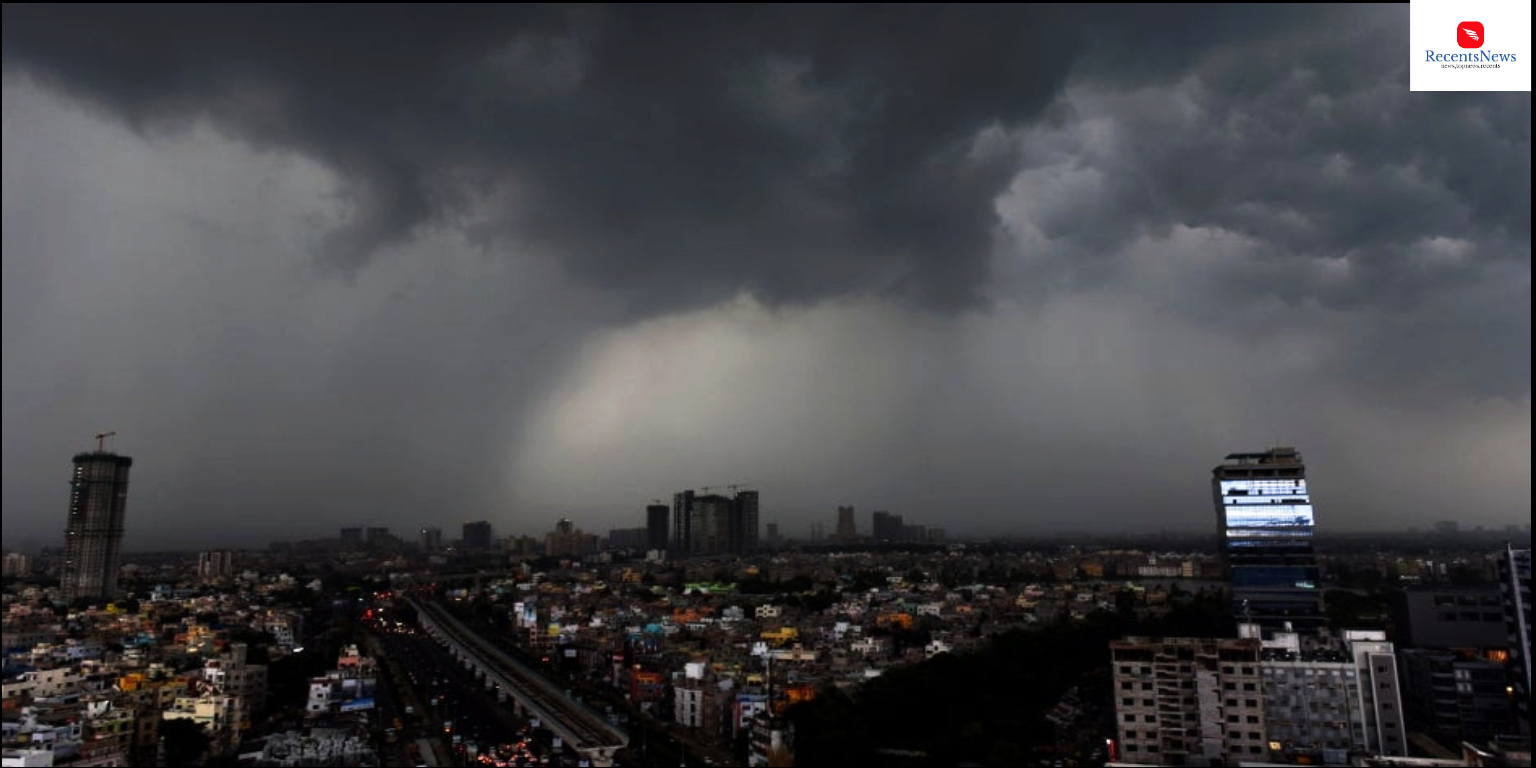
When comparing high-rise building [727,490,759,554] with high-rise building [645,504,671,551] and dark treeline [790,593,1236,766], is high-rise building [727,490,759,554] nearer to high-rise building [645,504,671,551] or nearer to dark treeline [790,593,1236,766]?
high-rise building [645,504,671,551]

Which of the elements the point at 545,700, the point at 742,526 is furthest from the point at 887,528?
the point at 545,700

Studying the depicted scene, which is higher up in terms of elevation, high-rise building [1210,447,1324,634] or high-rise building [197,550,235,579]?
high-rise building [1210,447,1324,634]

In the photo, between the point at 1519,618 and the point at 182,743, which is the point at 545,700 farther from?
the point at 1519,618

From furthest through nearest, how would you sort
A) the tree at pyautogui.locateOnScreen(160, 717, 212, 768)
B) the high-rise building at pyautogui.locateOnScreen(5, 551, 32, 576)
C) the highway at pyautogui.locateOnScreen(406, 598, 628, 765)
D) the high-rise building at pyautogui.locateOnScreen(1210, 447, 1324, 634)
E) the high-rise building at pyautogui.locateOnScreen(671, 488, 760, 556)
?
1. the high-rise building at pyautogui.locateOnScreen(671, 488, 760, 556)
2. the high-rise building at pyautogui.locateOnScreen(5, 551, 32, 576)
3. the high-rise building at pyautogui.locateOnScreen(1210, 447, 1324, 634)
4. the highway at pyautogui.locateOnScreen(406, 598, 628, 765)
5. the tree at pyautogui.locateOnScreen(160, 717, 212, 768)

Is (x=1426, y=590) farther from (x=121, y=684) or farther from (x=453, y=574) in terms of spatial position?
(x=453, y=574)

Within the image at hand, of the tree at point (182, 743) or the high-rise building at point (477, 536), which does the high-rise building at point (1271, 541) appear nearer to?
the tree at point (182, 743)

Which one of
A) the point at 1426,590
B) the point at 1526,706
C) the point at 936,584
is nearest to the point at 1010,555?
the point at 936,584

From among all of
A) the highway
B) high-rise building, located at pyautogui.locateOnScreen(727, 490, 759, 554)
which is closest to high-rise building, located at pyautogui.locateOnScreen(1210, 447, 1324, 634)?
the highway
